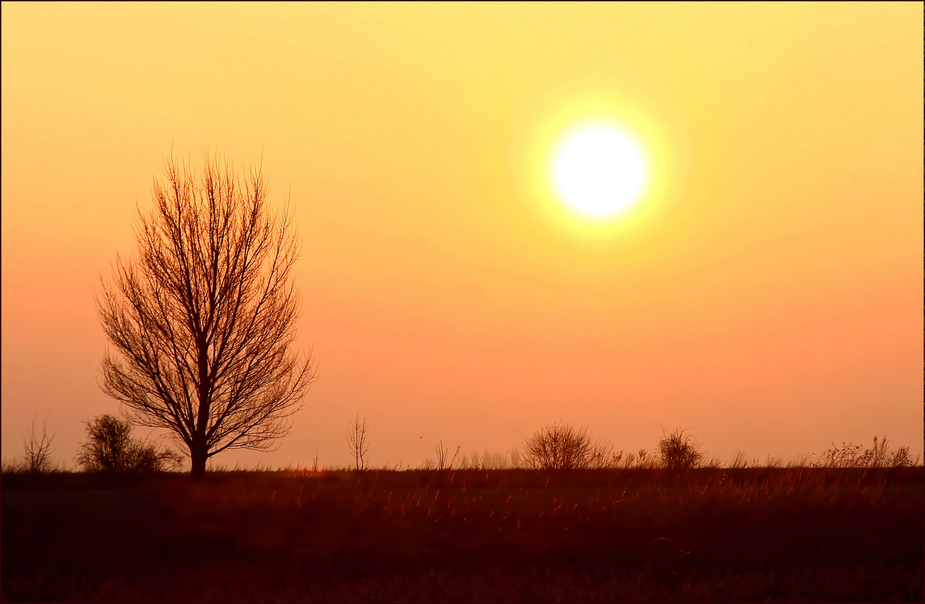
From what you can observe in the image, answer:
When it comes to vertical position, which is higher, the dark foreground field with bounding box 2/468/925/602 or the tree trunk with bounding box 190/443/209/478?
the tree trunk with bounding box 190/443/209/478

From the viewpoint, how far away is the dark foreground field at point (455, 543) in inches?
672

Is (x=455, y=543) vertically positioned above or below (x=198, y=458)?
below

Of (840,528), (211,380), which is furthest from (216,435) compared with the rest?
(840,528)

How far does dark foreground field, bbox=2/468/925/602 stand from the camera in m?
17.1

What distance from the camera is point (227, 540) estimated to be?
61.8 ft

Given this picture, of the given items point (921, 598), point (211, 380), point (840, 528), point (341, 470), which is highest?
point (211, 380)

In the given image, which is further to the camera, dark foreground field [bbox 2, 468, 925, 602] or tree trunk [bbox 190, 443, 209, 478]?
tree trunk [bbox 190, 443, 209, 478]

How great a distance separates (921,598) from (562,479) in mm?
9143

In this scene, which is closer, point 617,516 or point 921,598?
point 921,598

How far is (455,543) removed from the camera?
60.4 feet

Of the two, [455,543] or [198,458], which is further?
[198,458]

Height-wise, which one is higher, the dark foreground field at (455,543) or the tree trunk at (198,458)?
the tree trunk at (198,458)

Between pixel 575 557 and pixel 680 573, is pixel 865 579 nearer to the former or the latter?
pixel 680 573

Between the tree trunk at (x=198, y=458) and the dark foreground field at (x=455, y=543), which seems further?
the tree trunk at (x=198, y=458)
